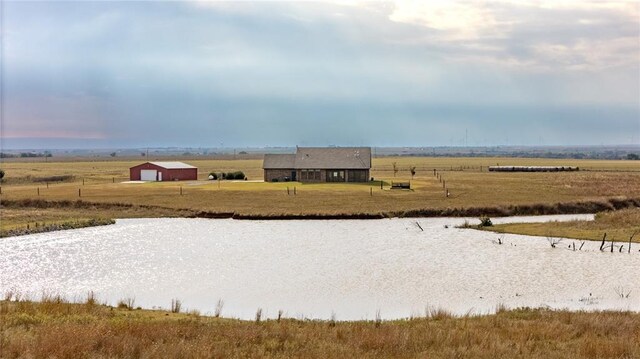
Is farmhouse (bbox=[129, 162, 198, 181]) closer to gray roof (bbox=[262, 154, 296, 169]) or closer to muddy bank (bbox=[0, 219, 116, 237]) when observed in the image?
gray roof (bbox=[262, 154, 296, 169])

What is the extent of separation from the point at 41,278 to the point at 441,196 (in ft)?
118

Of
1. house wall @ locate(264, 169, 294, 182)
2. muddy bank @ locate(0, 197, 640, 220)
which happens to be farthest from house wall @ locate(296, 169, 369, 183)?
muddy bank @ locate(0, 197, 640, 220)

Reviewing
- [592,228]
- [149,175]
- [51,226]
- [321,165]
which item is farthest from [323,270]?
[149,175]

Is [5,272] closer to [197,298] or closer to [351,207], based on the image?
[197,298]

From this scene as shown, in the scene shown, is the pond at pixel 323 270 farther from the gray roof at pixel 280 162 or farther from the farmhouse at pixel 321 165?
the gray roof at pixel 280 162

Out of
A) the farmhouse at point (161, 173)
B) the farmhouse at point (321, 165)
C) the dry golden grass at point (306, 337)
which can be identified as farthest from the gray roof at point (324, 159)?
the dry golden grass at point (306, 337)

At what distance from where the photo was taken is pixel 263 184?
63.2 m

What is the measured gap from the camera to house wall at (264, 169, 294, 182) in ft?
226

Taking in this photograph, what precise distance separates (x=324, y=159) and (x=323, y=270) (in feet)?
146

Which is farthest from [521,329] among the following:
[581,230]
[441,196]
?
[441,196]

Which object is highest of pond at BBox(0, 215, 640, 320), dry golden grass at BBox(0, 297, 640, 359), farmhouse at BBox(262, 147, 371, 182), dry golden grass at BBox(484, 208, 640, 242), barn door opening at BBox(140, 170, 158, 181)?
farmhouse at BBox(262, 147, 371, 182)

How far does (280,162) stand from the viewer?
69.9m

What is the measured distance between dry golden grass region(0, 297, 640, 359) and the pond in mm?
3455

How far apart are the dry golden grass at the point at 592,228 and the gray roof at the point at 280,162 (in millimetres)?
34341
